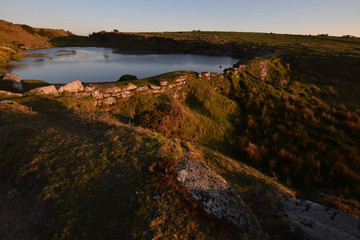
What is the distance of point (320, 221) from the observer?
138 inches

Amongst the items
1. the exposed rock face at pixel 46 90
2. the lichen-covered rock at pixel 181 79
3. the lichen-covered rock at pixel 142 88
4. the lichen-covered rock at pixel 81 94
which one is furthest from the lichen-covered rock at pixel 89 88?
the lichen-covered rock at pixel 181 79

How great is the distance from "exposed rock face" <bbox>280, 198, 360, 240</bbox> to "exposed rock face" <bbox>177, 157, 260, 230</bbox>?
117 cm

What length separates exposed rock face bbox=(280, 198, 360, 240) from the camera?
3.12m

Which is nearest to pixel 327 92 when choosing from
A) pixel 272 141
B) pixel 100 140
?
pixel 272 141

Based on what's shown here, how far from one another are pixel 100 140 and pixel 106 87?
6.18 meters

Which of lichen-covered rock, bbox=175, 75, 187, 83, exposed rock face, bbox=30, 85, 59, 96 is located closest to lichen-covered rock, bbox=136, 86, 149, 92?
lichen-covered rock, bbox=175, 75, 187, 83

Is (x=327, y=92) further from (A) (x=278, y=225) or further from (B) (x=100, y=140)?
(B) (x=100, y=140)

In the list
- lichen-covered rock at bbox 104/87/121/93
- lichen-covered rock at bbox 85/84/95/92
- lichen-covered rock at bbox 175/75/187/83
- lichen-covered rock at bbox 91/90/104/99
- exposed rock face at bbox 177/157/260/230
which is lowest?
exposed rock face at bbox 177/157/260/230

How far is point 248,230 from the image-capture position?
294cm

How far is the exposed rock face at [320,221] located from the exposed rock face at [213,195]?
46.2 inches

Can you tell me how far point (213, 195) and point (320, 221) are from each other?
2.49 metres

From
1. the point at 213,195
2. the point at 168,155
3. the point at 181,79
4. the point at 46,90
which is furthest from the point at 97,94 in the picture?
the point at 213,195

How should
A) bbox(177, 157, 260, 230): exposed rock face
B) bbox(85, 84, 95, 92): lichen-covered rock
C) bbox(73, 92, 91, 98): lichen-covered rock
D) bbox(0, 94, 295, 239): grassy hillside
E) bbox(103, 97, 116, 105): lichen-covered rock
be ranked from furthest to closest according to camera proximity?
bbox(103, 97, 116, 105): lichen-covered rock, bbox(85, 84, 95, 92): lichen-covered rock, bbox(73, 92, 91, 98): lichen-covered rock, bbox(177, 157, 260, 230): exposed rock face, bbox(0, 94, 295, 239): grassy hillside

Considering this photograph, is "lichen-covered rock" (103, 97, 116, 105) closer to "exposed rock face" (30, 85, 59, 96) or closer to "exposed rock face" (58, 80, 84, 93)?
"exposed rock face" (58, 80, 84, 93)
